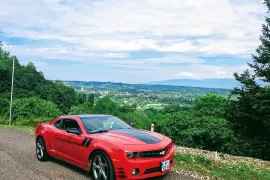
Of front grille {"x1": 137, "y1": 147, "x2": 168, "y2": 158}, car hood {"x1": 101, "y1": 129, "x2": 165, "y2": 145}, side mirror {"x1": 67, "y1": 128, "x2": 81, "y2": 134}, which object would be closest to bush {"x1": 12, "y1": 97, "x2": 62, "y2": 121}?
side mirror {"x1": 67, "y1": 128, "x2": 81, "y2": 134}

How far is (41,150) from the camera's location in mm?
9156

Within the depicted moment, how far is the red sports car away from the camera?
6.15 meters

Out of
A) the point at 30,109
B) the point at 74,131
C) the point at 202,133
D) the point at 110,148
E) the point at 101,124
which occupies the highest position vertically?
the point at 101,124

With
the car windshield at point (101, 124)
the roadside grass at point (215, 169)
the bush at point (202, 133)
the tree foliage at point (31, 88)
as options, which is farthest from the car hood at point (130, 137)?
the tree foliage at point (31, 88)

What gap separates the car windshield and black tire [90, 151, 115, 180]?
81 cm

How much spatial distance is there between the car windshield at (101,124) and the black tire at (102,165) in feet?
2.67

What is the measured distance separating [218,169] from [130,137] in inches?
113

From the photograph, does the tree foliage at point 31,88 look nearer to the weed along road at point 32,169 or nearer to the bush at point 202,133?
the bush at point 202,133

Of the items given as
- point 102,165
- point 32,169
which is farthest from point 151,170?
point 32,169

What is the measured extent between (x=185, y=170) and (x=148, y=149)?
219 centimetres

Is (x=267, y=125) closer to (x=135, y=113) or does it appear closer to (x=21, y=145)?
(x=21, y=145)

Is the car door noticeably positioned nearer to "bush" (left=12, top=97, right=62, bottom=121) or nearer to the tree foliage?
"bush" (left=12, top=97, right=62, bottom=121)

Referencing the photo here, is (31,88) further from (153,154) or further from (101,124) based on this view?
(153,154)

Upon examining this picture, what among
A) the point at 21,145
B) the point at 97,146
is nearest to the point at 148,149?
the point at 97,146
